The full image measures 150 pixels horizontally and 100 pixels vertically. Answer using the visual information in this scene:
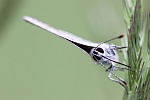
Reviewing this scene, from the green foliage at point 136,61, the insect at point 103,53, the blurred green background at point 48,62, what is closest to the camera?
the green foliage at point 136,61

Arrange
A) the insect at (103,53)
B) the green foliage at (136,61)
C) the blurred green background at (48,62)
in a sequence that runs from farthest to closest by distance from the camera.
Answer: the blurred green background at (48,62) → the insect at (103,53) → the green foliage at (136,61)

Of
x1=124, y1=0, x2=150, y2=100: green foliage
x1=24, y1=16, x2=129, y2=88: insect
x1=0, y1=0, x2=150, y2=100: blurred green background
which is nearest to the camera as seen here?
x1=124, y1=0, x2=150, y2=100: green foliage

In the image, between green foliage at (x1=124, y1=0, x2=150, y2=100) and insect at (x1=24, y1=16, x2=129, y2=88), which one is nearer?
green foliage at (x1=124, y1=0, x2=150, y2=100)

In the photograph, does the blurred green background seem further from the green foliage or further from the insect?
the green foliage

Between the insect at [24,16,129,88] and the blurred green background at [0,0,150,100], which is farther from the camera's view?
the blurred green background at [0,0,150,100]

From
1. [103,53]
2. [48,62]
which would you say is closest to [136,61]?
[103,53]

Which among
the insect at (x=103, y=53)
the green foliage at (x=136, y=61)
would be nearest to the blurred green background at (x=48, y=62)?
the insect at (x=103, y=53)

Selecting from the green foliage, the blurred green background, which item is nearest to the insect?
the green foliage

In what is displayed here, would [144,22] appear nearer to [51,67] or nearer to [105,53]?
[105,53]

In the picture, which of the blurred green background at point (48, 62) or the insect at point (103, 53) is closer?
the insect at point (103, 53)

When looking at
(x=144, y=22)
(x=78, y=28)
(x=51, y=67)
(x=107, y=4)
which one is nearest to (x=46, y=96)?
(x=51, y=67)

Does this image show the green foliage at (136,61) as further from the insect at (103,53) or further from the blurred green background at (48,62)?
the blurred green background at (48,62)

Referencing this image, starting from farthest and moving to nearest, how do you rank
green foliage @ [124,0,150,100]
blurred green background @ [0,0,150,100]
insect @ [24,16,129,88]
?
blurred green background @ [0,0,150,100]
insect @ [24,16,129,88]
green foliage @ [124,0,150,100]
